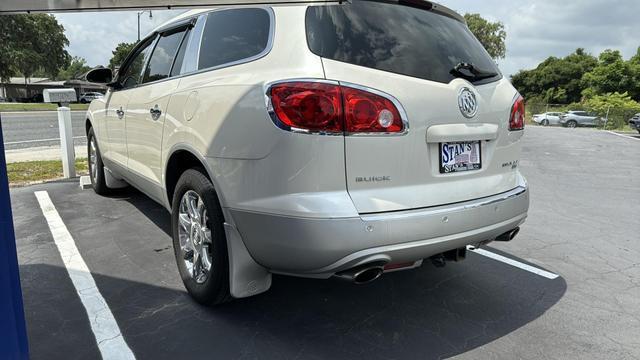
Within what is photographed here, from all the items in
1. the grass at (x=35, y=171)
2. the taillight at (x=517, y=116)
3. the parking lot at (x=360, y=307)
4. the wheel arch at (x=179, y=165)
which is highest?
the taillight at (x=517, y=116)

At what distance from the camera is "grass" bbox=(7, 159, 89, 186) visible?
268 inches

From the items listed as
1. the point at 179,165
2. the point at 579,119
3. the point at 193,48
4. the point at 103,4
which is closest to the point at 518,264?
the point at 179,165

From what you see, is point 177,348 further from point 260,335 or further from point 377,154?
point 377,154

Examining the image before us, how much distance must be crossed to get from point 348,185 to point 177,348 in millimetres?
1295

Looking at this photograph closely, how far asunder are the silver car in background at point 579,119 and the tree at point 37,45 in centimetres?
5293

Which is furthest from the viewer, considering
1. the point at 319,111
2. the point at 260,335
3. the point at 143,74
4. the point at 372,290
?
the point at 143,74

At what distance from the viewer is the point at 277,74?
2.27 m

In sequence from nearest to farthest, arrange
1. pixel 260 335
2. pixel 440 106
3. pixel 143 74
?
pixel 440 106 < pixel 260 335 < pixel 143 74

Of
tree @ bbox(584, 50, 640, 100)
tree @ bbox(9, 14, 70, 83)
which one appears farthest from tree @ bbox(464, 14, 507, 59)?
tree @ bbox(9, 14, 70, 83)

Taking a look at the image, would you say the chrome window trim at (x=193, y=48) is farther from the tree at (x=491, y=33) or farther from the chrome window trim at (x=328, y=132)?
the tree at (x=491, y=33)

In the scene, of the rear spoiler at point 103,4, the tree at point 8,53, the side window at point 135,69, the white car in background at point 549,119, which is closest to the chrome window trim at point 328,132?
the rear spoiler at point 103,4

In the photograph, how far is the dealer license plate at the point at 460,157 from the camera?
2463mm

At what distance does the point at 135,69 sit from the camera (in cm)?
442

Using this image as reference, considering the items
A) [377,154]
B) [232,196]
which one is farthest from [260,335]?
[377,154]
